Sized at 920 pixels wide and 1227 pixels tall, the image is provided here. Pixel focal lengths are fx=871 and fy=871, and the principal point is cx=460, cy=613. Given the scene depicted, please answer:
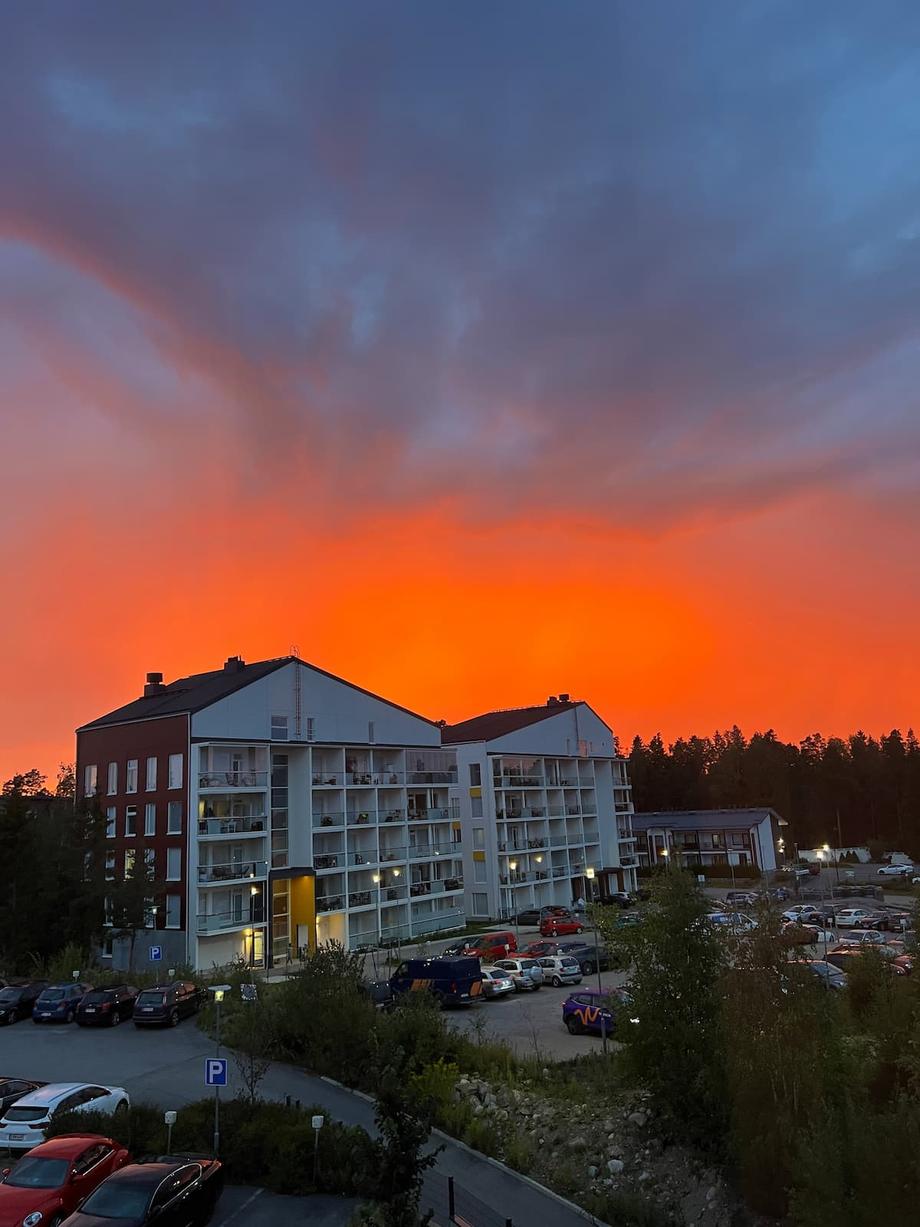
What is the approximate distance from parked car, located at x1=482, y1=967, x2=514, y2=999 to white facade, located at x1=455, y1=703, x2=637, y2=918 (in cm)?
3033

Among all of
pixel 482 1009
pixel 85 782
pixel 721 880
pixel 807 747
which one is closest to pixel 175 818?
pixel 85 782

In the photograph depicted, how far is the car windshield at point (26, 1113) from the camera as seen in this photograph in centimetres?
1911

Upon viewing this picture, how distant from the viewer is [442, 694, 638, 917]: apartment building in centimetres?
7150

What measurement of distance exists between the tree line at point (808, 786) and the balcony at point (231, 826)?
98.2 meters

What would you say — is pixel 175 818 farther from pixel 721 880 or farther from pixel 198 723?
pixel 721 880

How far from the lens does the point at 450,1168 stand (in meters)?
18.3

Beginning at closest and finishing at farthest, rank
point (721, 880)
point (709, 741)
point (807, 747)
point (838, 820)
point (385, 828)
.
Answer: point (385, 828) → point (721, 880) → point (838, 820) → point (807, 747) → point (709, 741)

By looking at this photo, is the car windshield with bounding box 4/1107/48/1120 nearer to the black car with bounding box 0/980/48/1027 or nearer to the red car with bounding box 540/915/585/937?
the black car with bounding box 0/980/48/1027

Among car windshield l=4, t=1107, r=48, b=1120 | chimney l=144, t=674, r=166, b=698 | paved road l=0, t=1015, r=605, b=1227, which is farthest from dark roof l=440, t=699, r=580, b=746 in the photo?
car windshield l=4, t=1107, r=48, b=1120

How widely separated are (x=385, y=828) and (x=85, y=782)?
64.9 feet

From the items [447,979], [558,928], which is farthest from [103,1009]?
[558,928]

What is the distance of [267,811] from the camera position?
51.1 m

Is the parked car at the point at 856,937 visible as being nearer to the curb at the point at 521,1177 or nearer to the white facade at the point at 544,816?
the white facade at the point at 544,816

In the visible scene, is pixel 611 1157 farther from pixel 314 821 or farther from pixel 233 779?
pixel 314 821
